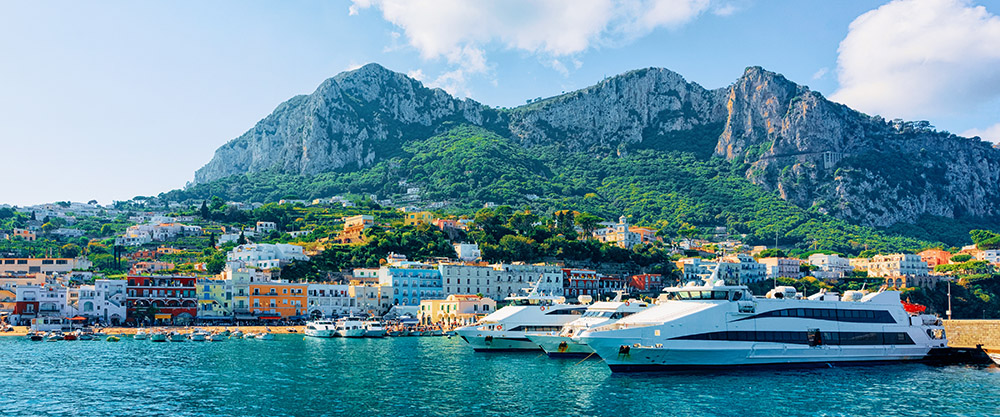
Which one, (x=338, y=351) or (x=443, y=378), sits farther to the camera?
(x=338, y=351)

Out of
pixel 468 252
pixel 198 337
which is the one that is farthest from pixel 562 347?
pixel 468 252

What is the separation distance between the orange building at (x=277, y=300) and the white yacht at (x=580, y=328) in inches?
2155

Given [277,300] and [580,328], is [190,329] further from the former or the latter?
[580,328]

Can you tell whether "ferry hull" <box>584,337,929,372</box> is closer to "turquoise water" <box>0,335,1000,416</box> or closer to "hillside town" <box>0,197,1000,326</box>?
"turquoise water" <box>0,335,1000,416</box>

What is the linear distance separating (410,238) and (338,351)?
2653 inches

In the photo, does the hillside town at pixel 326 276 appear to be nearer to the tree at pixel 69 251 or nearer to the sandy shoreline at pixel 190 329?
the tree at pixel 69 251

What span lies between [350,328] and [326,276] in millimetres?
33489

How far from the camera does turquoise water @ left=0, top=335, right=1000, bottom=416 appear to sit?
37781 mm

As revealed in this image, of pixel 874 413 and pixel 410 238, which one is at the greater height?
pixel 410 238

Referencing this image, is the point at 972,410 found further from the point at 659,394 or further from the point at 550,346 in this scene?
the point at 550,346

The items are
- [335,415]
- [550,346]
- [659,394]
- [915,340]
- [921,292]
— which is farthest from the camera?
[921,292]

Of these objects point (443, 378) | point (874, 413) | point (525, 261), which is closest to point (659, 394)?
point (874, 413)

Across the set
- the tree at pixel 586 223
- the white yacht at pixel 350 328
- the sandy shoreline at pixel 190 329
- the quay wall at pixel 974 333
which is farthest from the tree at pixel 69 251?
the quay wall at pixel 974 333

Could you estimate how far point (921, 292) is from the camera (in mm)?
126312
